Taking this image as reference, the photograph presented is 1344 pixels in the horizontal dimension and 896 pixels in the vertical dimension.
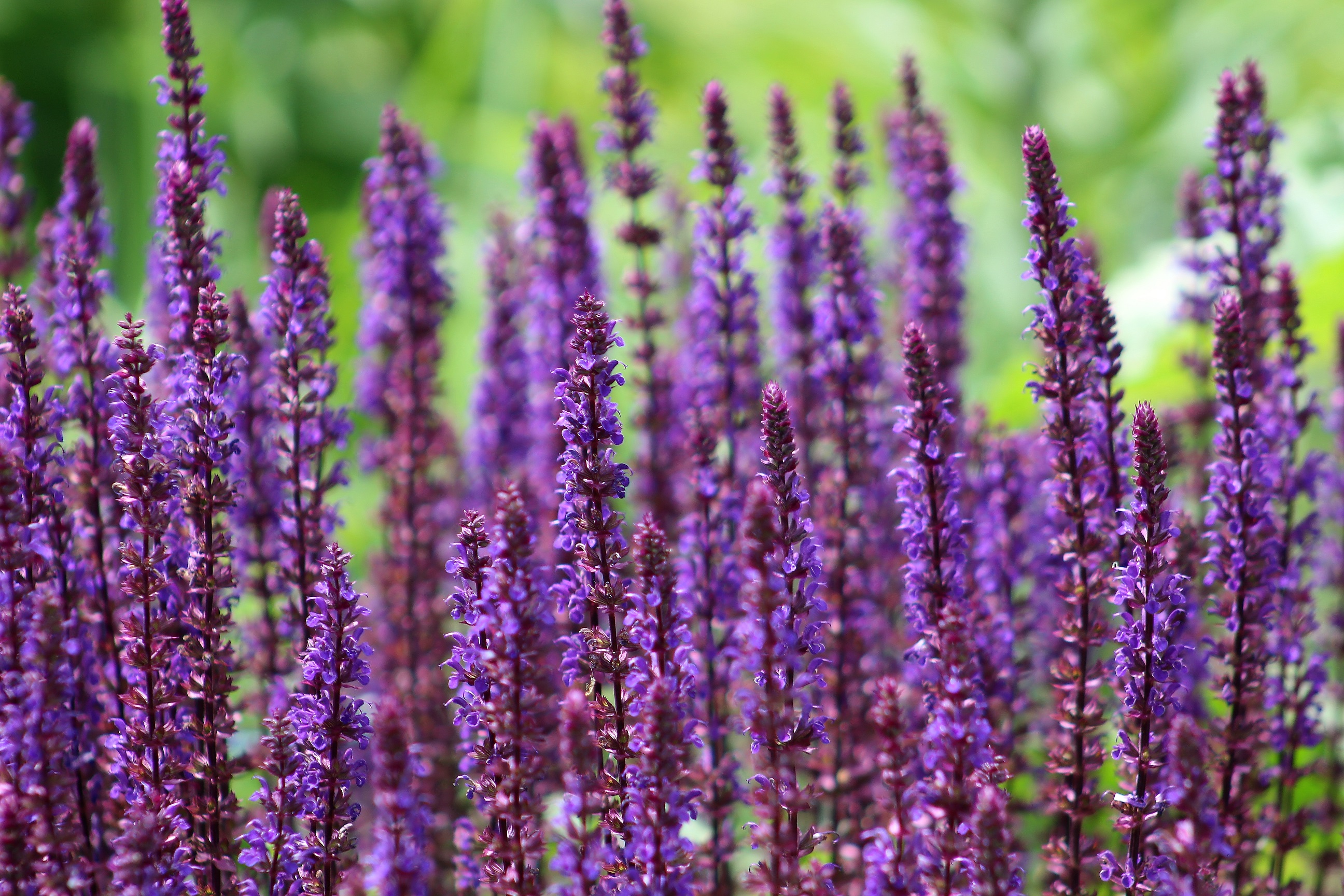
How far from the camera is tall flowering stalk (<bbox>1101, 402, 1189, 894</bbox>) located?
1634mm

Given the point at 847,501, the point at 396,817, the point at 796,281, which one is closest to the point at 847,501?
the point at 847,501

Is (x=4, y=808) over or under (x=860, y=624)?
under

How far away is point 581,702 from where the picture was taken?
143 cm

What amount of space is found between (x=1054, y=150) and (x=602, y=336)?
19.0ft

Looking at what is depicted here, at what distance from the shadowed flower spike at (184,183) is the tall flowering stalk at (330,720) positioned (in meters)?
0.42

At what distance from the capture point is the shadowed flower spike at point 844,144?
102 inches

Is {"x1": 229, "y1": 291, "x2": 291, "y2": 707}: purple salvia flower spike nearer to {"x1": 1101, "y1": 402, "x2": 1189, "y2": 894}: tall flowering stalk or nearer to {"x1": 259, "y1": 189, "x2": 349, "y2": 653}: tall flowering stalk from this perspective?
{"x1": 259, "y1": 189, "x2": 349, "y2": 653}: tall flowering stalk

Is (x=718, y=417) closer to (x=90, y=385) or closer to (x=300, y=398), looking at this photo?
(x=300, y=398)

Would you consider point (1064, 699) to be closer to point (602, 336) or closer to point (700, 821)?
point (602, 336)

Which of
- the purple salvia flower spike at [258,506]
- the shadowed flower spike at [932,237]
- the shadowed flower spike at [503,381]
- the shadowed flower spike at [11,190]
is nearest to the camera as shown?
the purple salvia flower spike at [258,506]

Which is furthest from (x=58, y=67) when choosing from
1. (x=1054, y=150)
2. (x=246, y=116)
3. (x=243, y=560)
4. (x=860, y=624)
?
(x=860, y=624)

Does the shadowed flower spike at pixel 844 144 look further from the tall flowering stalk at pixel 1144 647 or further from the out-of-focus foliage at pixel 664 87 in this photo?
the out-of-focus foliage at pixel 664 87

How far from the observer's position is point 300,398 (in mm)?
2059

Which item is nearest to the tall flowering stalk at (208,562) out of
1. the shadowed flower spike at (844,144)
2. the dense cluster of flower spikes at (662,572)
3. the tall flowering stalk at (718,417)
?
the dense cluster of flower spikes at (662,572)
